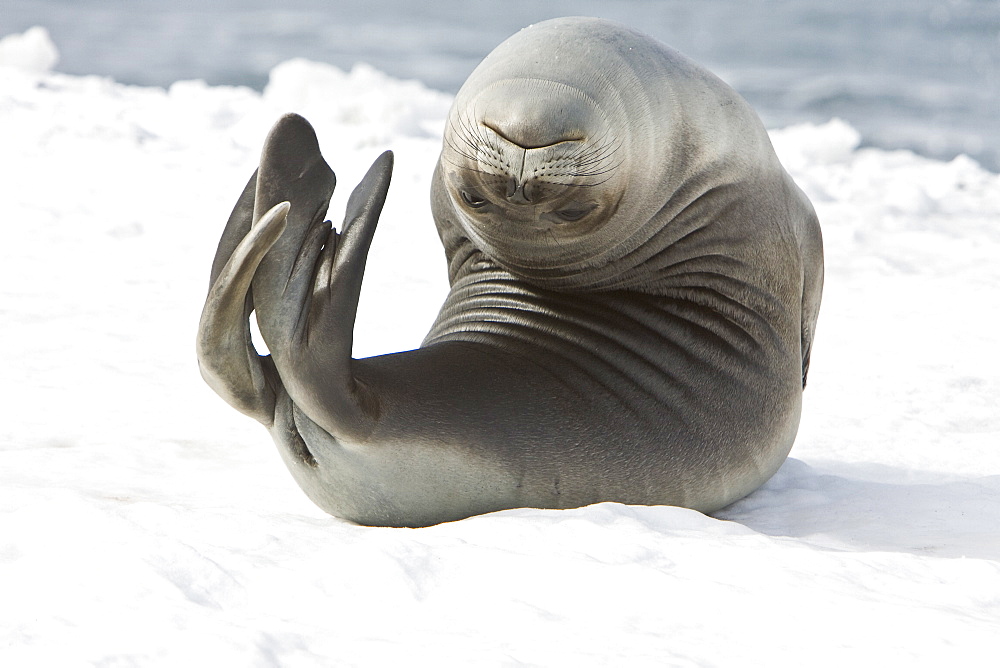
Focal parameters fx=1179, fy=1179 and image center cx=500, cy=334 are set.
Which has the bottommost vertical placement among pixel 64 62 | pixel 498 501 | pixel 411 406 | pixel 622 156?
pixel 64 62

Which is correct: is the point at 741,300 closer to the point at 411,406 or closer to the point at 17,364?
the point at 411,406

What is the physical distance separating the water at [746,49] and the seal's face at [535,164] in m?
12.0

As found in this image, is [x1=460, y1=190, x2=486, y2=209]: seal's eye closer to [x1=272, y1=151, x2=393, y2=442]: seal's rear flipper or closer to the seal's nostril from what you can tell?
the seal's nostril

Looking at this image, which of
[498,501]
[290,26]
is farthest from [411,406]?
[290,26]

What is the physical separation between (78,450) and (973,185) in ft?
23.5

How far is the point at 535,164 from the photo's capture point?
9.39 ft

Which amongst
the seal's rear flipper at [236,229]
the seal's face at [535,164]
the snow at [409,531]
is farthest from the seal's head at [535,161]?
the snow at [409,531]

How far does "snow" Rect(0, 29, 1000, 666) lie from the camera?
6.59 feet

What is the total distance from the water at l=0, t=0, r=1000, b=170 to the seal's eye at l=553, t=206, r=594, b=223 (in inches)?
473

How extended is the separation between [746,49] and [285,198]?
1765cm

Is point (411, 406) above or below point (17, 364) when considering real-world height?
above

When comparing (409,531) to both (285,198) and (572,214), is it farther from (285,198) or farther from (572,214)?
(572,214)

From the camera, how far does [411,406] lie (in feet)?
9.16

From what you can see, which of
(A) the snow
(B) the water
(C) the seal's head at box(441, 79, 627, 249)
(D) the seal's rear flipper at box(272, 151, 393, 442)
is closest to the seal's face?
(C) the seal's head at box(441, 79, 627, 249)
